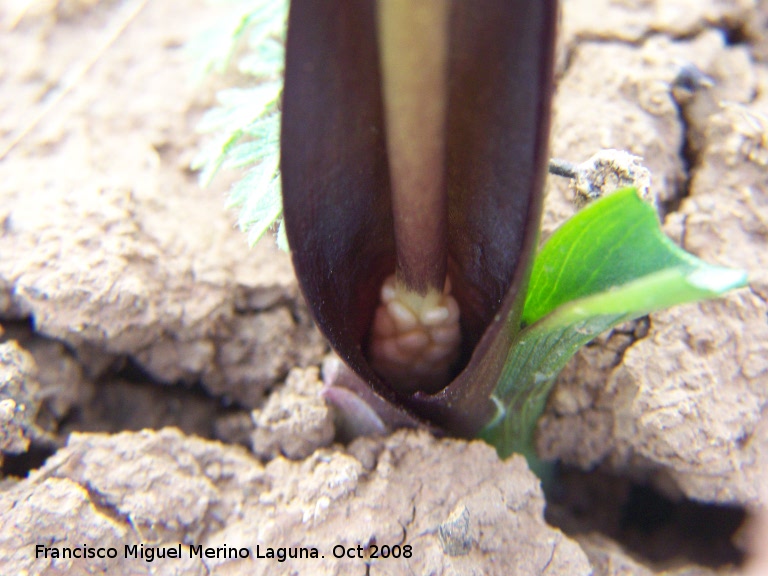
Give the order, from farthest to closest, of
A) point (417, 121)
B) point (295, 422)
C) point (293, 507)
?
point (295, 422) → point (293, 507) → point (417, 121)

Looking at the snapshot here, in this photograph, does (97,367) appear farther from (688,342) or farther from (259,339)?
(688,342)

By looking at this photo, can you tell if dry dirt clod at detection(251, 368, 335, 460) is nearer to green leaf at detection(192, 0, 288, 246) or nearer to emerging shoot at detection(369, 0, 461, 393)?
emerging shoot at detection(369, 0, 461, 393)

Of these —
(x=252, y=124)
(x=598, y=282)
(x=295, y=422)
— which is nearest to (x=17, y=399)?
(x=295, y=422)

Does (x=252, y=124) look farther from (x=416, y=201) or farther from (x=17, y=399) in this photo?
(x=17, y=399)

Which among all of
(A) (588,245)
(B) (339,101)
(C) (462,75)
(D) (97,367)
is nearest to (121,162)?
(D) (97,367)

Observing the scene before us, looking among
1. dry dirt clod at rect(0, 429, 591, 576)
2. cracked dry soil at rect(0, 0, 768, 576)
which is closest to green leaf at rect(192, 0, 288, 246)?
cracked dry soil at rect(0, 0, 768, 576)

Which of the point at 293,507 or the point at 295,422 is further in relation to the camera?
the point at 295,422

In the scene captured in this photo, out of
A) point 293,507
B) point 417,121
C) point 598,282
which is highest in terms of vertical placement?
Result: point 417,121
